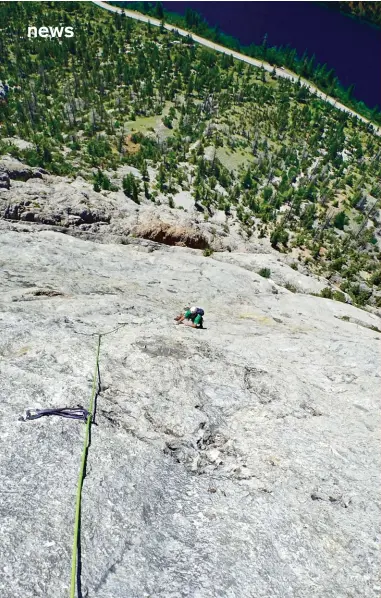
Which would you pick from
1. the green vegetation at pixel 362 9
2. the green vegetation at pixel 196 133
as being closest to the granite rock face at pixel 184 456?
the green vegetation at pixel 196 133

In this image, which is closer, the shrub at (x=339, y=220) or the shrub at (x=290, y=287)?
the shrub at (x=290, y=287)

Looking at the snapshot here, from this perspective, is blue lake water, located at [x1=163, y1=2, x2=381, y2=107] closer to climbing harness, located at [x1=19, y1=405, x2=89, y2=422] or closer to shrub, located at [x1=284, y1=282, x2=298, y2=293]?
shrub, located at [x1=284, y1=282, x2=298, y2=293]

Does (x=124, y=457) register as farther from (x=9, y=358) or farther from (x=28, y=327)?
(x=28, y=327)

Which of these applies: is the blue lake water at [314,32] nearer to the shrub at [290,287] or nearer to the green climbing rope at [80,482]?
the shrub at [290,287]

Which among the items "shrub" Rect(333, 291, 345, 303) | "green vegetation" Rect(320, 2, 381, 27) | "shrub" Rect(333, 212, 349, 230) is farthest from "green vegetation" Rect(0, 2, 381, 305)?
"green vegetation" Rect(320, 2, 381, 27)

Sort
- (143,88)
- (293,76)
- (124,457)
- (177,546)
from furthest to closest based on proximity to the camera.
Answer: (293,76), (143,88), (124,457), (177,546)

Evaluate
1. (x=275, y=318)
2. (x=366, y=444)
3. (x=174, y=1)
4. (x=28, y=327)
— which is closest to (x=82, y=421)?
(x=28, y=327)
